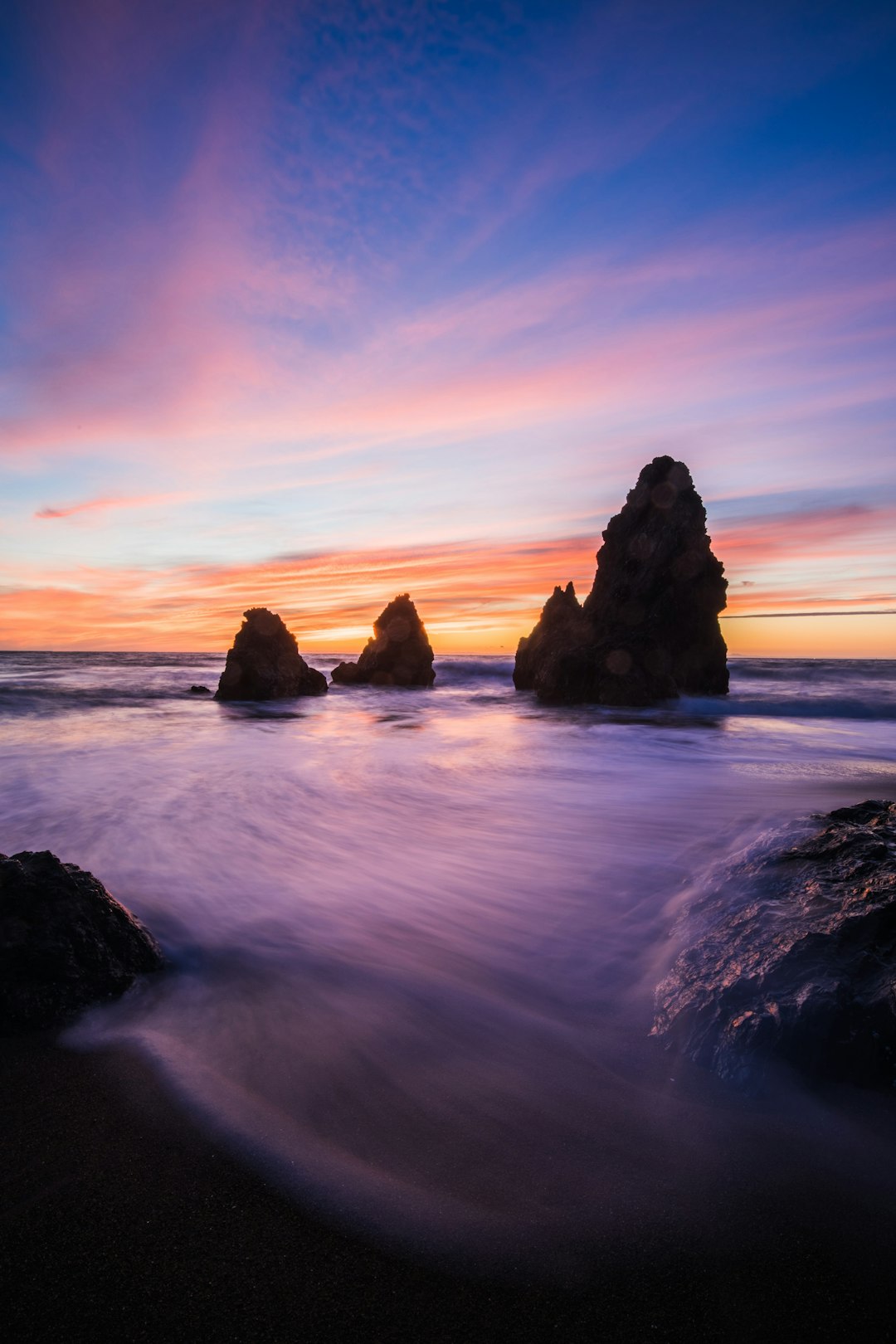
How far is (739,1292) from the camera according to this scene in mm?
1658

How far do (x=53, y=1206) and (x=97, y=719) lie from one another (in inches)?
777

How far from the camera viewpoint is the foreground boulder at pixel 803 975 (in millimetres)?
2447

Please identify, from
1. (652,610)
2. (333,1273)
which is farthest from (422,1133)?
(652,610)

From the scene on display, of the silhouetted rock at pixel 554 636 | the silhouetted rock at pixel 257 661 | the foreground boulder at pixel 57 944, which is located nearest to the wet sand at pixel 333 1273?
the foreground boulder at pixel 57 944

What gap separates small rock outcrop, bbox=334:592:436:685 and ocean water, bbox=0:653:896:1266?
22.1m

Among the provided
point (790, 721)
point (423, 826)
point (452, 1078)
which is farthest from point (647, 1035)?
point (790, 721)

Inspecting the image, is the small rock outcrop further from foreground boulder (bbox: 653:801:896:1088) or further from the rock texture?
foreground boulder (bbox: 653:801:896:1088)

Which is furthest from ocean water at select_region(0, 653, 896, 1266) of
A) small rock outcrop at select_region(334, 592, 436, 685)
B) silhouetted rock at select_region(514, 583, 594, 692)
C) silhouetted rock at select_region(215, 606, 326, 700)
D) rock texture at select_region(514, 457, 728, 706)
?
small rock outcrop at select_region(334, 592, 436, 685)

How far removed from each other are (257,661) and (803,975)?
24.1m

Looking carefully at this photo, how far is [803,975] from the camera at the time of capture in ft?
8.95

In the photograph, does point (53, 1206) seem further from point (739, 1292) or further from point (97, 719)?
point (97, 719)

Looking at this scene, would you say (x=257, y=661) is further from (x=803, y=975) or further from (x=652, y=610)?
(x=803, y=975)

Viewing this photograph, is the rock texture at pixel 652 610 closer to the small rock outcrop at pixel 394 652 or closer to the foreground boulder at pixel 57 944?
the small rock outcrop at pixel 394 652

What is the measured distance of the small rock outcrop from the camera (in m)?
32.9
